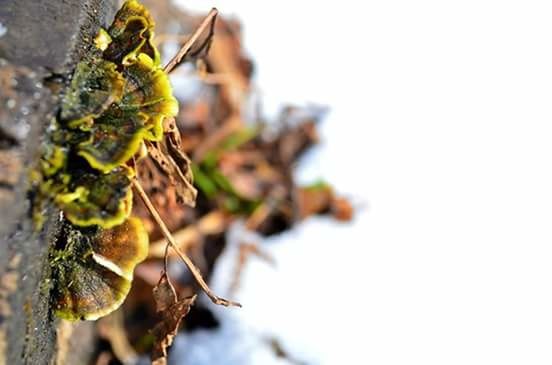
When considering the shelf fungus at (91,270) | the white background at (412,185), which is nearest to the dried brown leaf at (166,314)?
the shelf fungus at (91,270)

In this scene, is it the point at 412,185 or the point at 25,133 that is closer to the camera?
the point at 25,133

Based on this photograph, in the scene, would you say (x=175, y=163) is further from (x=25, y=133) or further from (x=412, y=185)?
(x=412, y=185)

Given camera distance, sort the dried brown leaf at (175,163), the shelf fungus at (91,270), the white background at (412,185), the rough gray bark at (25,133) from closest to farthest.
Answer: the rough gray bark at (25,133), the shelf fungus at (91,270), the dried brown leaf at (175,163), the white background at (412,185)

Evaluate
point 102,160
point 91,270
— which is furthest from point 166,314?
point 102,160

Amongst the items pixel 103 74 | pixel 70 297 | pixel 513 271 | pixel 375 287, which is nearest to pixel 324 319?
pixel 375 287

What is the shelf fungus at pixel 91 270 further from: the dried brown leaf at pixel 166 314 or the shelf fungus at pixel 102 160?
the dried brown leaf at pixel 166 314

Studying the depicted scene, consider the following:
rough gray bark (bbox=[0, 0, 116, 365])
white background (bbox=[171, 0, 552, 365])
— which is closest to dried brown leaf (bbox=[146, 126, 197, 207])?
rough gray bark (bbox=[0, 0, 116, 365])
